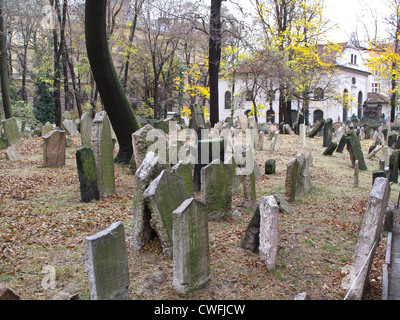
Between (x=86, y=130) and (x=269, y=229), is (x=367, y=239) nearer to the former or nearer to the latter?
(x=269, y=229)

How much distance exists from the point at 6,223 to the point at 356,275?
512cm

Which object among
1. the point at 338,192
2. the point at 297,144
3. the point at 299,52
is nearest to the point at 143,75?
the point at 299,52

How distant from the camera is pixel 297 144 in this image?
1745cm

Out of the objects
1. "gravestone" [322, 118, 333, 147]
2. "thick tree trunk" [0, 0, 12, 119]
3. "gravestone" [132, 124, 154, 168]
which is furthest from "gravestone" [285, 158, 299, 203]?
"thick tree trunk" [0, 0, 12, 119]

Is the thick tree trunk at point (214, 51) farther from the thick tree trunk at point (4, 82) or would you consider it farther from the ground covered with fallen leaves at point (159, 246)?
the thick tree trunk at point (4, 82)

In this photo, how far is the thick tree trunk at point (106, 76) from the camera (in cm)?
882

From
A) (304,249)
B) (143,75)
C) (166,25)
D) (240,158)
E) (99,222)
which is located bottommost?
(304,249)

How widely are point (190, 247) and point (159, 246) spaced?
117 centimetres

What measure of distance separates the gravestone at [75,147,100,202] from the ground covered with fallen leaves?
0.18 meters

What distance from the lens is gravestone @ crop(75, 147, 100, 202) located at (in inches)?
269

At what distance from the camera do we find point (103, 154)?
24.8 ft

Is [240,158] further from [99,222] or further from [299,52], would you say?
[299,52]

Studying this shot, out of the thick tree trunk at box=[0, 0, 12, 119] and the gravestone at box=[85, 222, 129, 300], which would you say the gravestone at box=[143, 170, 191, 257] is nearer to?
the gravestone at box=[85, 222, 129, 300]

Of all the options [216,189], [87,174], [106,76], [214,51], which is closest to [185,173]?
[216,189]
